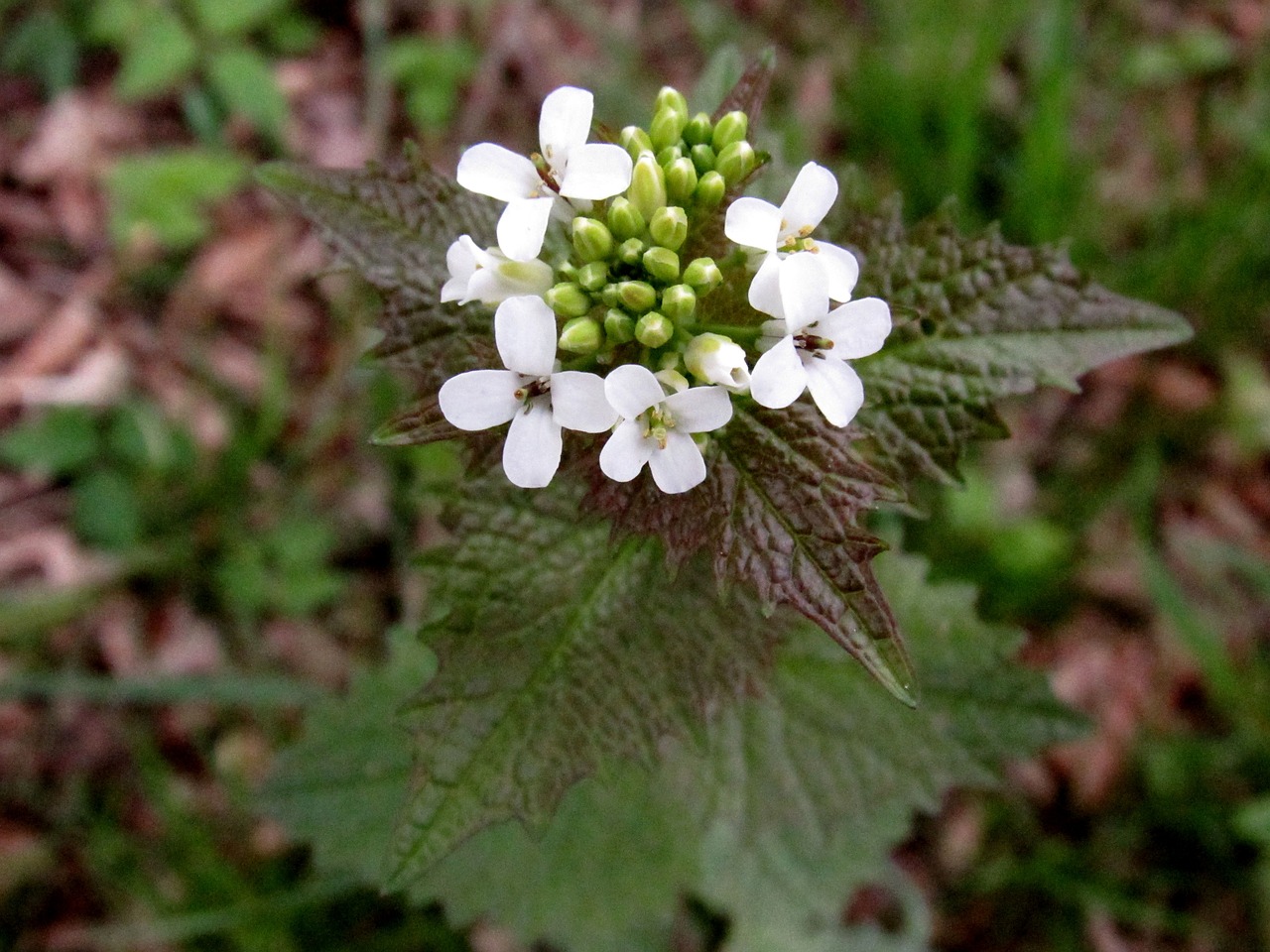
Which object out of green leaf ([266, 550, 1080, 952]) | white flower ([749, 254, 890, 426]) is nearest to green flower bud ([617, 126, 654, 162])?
white flower ([749, 254, 890, 426])

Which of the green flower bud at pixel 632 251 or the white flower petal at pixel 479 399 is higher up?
the green flower bud at pixel 632 251

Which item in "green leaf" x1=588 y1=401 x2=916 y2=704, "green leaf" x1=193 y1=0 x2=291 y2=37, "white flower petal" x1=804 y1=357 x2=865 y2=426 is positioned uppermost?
"white flower petal" x1=804 y1=357 x2=865 y2=426

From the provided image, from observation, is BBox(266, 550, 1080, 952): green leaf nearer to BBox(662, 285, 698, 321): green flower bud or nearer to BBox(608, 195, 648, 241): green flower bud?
BBox(662, 285, 698, 321): green flower bud

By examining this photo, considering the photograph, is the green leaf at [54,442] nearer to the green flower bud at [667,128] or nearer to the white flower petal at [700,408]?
the green flower bud at [667,128]

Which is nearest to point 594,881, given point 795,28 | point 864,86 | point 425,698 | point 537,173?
point 425,698

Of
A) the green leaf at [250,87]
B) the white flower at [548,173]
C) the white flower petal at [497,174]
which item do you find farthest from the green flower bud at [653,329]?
the green leaf at [250,87]

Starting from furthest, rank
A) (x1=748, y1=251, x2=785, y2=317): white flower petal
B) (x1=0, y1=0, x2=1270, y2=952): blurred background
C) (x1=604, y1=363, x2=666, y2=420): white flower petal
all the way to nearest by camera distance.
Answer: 1. (x1=0, y1=0, x2=1270, y2=952): blurred background
2. (x1=748, y1=251, x2=785, y2=317): white flower petal
3. (x1=604, y1=363, x2=666, y2=420): white flower petal
